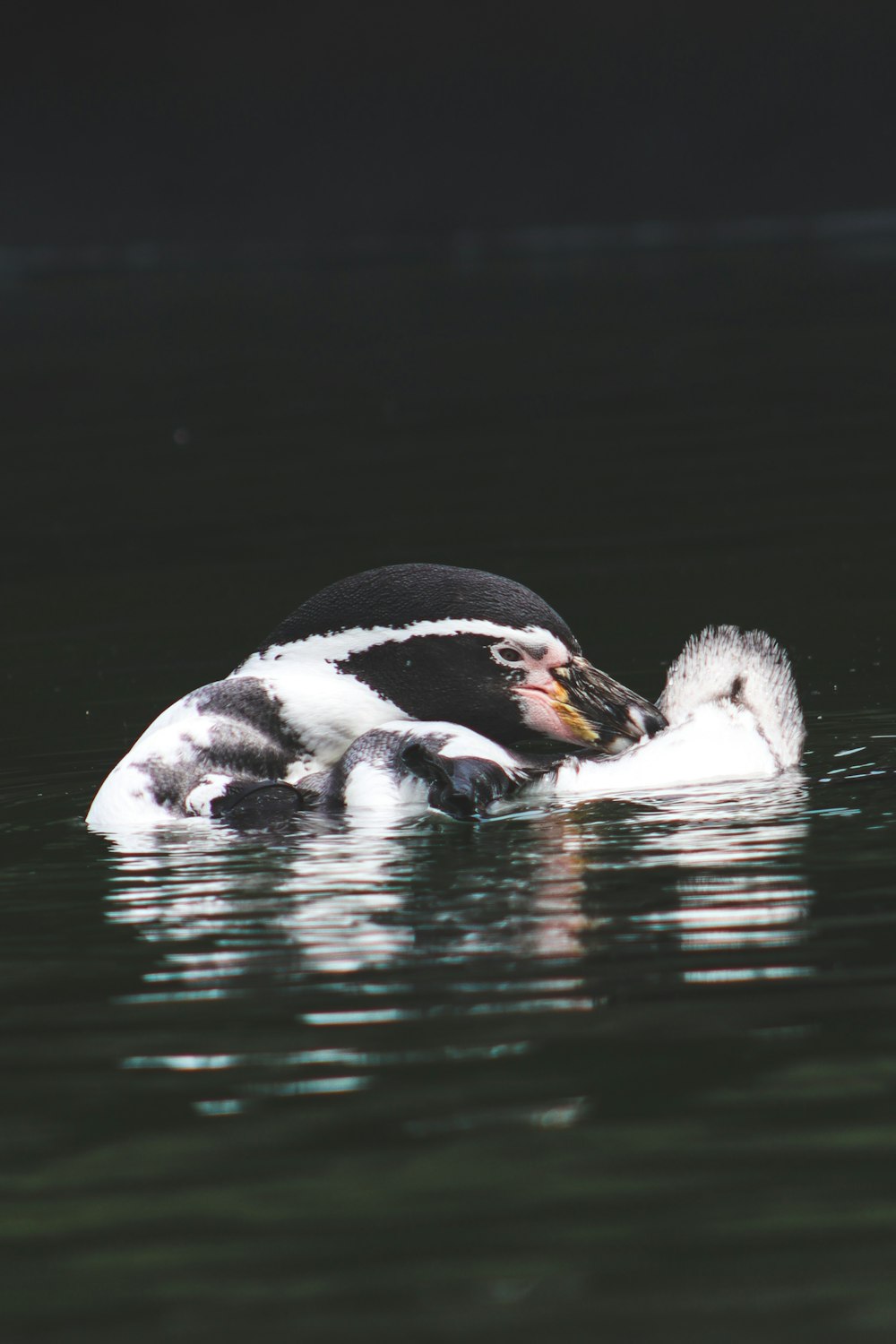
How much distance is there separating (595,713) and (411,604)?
654 millimetres

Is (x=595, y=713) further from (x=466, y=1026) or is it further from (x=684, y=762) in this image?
(x=466, y=1026)

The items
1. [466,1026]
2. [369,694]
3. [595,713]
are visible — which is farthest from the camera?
[595,713]

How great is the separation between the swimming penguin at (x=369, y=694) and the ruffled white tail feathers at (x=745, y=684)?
148mm

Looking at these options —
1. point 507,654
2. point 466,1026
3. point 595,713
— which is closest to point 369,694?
point 507,654

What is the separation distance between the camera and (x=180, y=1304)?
3.45m

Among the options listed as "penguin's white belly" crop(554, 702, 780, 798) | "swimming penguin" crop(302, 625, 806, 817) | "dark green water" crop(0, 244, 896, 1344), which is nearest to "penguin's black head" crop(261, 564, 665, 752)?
"swimming penguin" crop(302, 625, 806, 817)

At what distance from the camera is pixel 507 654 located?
7.19 m

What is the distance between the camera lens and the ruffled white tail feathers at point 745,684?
281 inches

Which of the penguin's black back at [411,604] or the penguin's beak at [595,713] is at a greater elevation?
the penguin's black back at [411,604]

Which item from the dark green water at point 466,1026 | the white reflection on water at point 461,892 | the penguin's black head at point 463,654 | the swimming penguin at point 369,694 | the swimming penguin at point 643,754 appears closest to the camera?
the dark green water at point 466,1026

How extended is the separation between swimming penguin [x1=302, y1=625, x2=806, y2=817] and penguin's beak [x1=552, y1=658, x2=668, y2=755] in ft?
0.22

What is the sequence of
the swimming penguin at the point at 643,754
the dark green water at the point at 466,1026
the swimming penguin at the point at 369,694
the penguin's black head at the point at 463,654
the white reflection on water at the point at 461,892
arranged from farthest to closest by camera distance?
the penguin's black head at the point at 463,654 → the swimming penguin at the point at 369,694 → the swimming penguin at the point at 643,754 → the white reflection on water at the point at 461,892 → the dark green water at the point at 466,1026

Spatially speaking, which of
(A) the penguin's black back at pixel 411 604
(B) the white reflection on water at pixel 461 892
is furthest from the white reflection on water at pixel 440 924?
(A) the penguin's black back at pixel 411 604

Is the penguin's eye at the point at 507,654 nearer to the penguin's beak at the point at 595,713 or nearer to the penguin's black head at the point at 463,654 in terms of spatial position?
the penguin's black head at the point at 463,654
